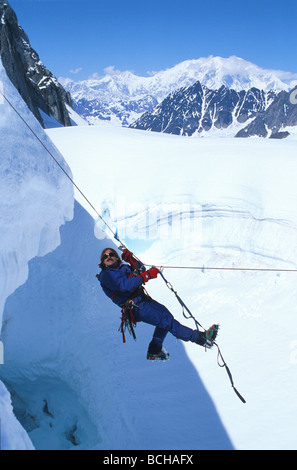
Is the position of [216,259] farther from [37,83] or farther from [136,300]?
[37,83]

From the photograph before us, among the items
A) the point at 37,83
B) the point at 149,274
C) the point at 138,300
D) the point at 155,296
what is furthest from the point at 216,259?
the point at 37,83

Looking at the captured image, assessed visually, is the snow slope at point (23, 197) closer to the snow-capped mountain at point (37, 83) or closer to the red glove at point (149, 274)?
the red glove at point (149, 274)

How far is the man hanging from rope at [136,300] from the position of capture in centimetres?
450

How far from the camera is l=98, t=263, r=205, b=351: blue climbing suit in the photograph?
176 inches

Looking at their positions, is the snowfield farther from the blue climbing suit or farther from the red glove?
the red glove

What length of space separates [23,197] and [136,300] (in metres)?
2.89

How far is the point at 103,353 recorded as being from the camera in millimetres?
6328

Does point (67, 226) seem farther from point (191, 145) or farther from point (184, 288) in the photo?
point (191, 145)

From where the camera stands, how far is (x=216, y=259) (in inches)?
333

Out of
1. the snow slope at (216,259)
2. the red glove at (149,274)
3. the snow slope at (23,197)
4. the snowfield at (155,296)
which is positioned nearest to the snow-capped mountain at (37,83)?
the snow slope at (216,259)

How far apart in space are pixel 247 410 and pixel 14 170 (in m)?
5.84

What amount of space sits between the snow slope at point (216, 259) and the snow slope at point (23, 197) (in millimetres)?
2532

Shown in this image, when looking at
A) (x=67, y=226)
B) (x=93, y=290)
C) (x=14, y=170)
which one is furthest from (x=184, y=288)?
(x=14, y=170)
